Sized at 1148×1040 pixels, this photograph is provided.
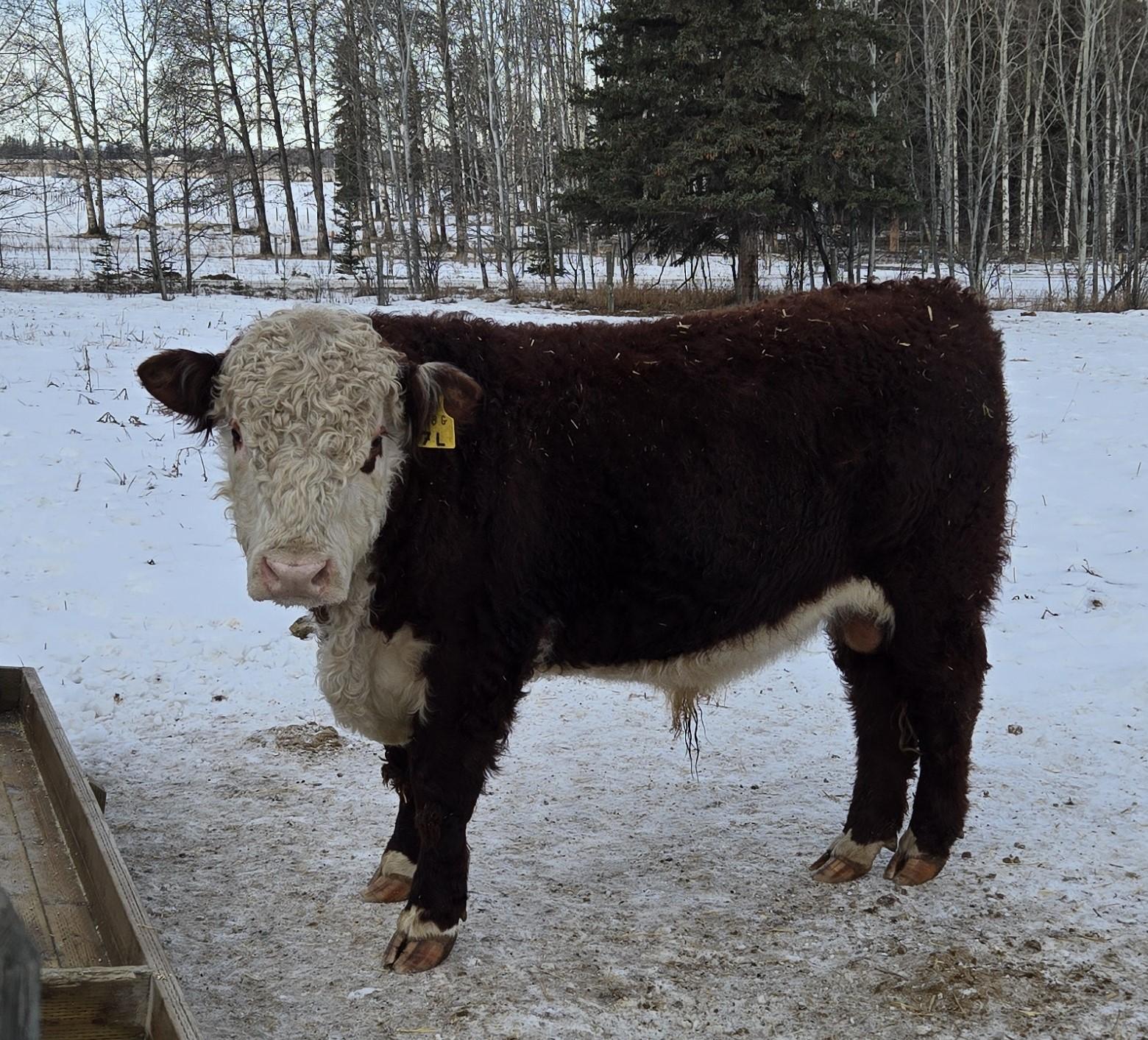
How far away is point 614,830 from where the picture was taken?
4.27 meters

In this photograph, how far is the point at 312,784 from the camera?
4.59 m

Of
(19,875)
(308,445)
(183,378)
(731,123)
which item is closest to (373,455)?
(308,445)

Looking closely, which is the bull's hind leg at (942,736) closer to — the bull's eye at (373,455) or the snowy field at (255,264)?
the bull's eye at (373,455)

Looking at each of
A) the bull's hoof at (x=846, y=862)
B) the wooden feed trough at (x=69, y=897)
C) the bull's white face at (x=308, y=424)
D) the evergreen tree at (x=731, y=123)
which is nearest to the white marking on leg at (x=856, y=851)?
the bull's hoof at (x=846, y=862)

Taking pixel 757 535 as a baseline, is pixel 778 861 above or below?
below

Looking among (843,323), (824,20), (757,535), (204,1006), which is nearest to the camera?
(204,1006)

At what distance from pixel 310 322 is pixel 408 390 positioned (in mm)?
354

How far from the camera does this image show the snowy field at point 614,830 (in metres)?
3.16

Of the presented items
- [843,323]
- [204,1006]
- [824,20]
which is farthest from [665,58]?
[204,1006]

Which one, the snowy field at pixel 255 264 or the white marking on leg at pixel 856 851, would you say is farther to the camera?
the snowy field at pixel 255 264

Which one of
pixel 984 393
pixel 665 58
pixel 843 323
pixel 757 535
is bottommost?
pixel 757 535

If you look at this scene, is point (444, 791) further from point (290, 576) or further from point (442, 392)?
point (442, 392)

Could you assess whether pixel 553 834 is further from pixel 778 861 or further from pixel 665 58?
pixel 665 58

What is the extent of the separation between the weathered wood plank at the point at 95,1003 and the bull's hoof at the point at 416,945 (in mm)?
1222
